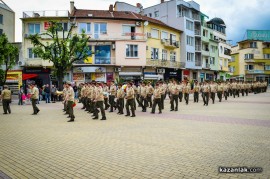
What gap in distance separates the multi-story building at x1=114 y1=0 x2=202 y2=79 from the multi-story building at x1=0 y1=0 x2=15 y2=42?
2045 centimetres

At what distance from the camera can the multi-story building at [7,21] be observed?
158 feet

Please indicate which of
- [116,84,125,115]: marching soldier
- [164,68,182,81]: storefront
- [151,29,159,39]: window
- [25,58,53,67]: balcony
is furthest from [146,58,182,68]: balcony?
[116,84,125,115]: marching soldier

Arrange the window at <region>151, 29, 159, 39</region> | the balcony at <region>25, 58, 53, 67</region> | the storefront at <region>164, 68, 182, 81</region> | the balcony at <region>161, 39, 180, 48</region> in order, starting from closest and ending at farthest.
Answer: the balcony at <region>25, 58, 53, 67</region> → the window at <region>151, 29, 159, 39</region> → the balcony at <region>161, 39, 180, 48</region> → the storefront at <region>164, 68, 182, 81</region>

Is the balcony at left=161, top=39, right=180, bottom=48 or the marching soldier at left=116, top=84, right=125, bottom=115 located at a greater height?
the balcony at left=161, top=39, right=180, bottom=48

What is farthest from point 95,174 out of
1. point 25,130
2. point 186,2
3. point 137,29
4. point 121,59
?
point 186,2

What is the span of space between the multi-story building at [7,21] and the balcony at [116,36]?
2116 cm

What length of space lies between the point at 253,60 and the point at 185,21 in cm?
3374

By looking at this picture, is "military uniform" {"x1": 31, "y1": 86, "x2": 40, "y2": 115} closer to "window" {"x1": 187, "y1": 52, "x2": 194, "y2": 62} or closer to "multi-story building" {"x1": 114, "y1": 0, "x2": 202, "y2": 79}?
"multi-story building" {"x1": 114, "y1": 0, "x2": 202, "y2": 79}

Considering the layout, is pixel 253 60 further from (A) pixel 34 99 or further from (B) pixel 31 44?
(A) pixel 34 99

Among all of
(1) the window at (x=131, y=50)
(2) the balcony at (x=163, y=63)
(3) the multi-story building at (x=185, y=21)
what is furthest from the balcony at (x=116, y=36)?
(3) the multi-story building at (x=185, y=21)

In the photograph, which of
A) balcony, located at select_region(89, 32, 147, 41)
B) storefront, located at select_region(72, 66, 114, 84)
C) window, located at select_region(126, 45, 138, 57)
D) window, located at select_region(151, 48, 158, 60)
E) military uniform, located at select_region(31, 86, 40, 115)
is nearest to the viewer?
military uniform, located at select_region(31, 86, 40, 115)

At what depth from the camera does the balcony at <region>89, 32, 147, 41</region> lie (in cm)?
3794

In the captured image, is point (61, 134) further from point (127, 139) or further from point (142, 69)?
point (142, 69)

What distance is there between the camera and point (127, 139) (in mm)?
8203
